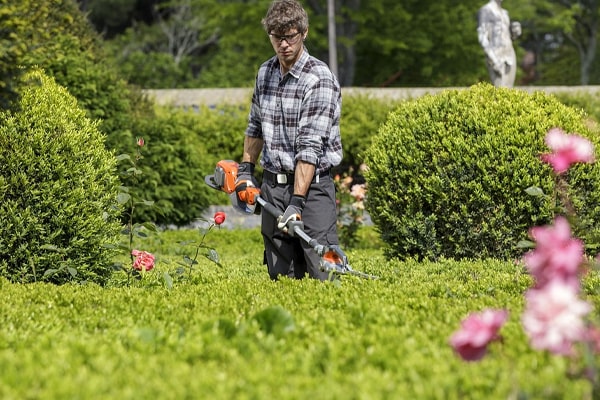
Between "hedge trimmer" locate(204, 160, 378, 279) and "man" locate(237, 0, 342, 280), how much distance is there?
0.06 meters

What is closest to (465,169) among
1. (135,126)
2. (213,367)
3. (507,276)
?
(507,276)

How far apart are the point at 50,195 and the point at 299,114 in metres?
1.83

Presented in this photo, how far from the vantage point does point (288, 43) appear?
15.9ft

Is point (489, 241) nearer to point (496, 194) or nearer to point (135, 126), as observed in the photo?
point (496, 194)

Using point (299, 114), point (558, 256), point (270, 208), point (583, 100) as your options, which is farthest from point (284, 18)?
point (583, 100)

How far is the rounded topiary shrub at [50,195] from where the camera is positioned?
17.9ft

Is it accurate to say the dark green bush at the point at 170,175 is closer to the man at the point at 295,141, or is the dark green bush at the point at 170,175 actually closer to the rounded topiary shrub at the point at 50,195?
the rounded topiary shrub at the point at 50,195

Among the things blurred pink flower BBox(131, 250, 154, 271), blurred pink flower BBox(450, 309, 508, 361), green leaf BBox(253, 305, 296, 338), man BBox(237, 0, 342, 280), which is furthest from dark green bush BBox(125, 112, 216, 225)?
blurred pink flower BBox(450, 309, 508, 361)

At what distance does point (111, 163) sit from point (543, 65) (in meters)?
40.0

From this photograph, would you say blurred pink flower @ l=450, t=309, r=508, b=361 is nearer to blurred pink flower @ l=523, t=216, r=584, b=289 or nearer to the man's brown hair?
blurred pink flower @ l=523, t=216, r=584, b=289

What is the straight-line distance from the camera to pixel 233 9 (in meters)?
25.0

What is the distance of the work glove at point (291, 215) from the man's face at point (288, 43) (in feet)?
2.79

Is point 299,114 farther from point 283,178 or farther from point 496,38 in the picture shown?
point 496,38

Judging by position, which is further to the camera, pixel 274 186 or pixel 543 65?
pixel 543 65
